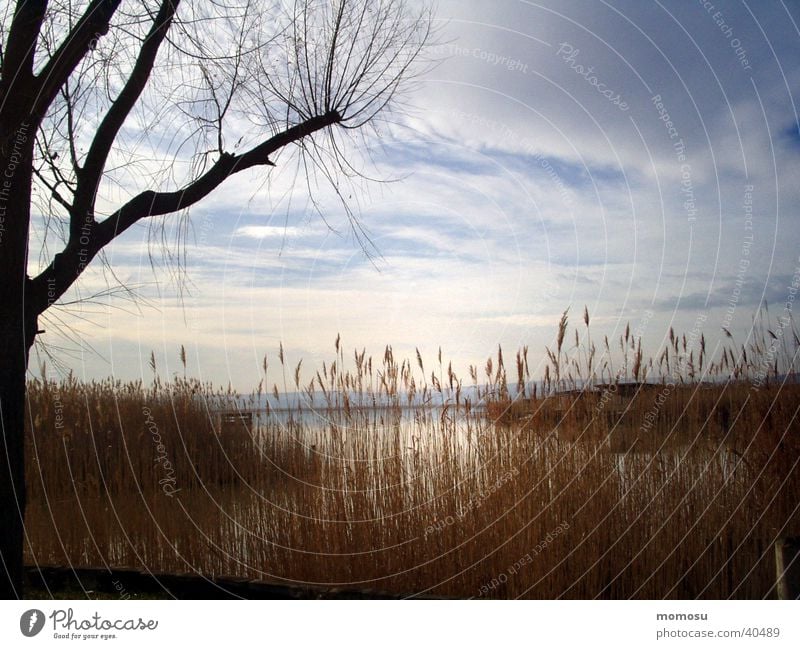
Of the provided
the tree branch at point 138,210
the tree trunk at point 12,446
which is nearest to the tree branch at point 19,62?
the tree branch at point 138,210

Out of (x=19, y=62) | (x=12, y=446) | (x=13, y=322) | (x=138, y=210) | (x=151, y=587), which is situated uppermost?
(x=19, y=62)

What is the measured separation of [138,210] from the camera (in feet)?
10.8

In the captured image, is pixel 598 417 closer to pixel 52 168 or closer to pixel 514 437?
pixel 514 437

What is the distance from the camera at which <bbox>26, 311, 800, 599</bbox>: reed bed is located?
3.64 meters

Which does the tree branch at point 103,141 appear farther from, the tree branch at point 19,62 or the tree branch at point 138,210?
the tree branch at point 19,62

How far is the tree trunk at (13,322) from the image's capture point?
3.07m

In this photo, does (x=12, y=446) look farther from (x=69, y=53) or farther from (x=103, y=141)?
(x=69, y=53)

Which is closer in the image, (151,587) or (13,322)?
(13,322)

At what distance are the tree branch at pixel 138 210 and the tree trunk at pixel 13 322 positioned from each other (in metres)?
0.08

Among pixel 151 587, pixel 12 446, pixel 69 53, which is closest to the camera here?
pixel 12 446

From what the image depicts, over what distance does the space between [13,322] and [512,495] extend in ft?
8.24

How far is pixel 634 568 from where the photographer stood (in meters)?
3.62

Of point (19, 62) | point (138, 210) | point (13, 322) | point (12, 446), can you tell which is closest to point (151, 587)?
point (12, 446)
